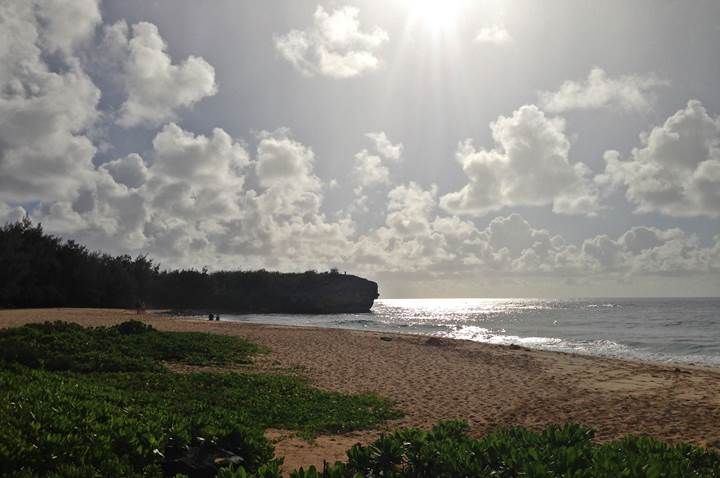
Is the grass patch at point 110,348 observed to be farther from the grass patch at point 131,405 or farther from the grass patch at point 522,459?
the grass patch at point 522,459

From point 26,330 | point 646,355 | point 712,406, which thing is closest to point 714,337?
point 646,355

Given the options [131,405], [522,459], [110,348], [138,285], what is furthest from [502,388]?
[138,285]

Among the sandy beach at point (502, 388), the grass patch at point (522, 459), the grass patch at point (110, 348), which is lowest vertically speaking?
the sandy beach at point (502, 388)

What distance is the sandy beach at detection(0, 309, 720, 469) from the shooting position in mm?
10664

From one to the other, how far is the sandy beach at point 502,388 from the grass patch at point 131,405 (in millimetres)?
1230

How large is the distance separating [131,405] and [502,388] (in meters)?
11.5

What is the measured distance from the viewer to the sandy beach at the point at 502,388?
420 inches

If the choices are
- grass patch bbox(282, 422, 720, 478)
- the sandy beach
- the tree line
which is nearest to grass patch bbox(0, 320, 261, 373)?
the sandy beach

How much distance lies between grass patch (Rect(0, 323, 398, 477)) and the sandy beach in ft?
4.04

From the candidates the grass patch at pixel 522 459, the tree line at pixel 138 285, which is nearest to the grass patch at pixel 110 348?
the grass patch at pixel 522 459

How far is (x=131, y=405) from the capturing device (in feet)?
26.9

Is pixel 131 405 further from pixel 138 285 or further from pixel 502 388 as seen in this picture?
pixel 138 285

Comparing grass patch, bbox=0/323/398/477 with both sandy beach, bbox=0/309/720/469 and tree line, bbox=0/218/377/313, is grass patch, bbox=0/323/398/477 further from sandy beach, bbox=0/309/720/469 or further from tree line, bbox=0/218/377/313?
tree line, bbox=0/218/377/313

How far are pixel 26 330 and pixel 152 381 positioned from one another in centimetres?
691
